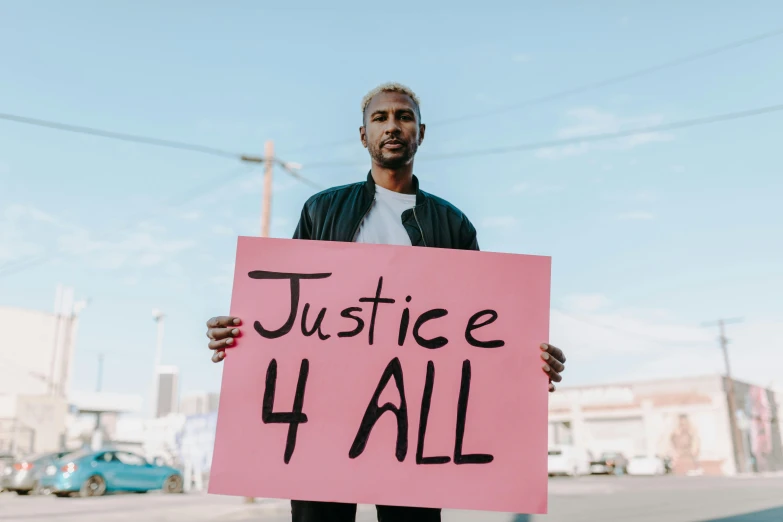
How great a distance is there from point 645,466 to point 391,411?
132ft

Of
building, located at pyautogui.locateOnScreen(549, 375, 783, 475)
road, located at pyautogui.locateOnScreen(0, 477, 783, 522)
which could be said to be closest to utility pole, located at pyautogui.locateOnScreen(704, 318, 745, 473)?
building, located at pyautogui.locateOnScreen(549, 375, 783, 475)

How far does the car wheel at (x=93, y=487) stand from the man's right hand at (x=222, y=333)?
53.7ft

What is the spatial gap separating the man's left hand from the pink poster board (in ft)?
0.10

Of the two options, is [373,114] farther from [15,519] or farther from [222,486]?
[15,519]

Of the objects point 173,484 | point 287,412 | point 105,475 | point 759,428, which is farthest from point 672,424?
point 287,412

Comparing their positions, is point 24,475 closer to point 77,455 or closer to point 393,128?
point 77,455

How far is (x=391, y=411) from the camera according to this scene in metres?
2.62

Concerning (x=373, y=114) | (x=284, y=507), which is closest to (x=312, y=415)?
(x=373, y=114)

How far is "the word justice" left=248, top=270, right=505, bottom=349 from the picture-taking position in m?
2.72

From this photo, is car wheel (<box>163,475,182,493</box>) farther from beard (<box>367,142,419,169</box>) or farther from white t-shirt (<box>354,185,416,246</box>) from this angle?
beard (<box>367,142,419,169</box>)

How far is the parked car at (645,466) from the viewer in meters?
38.5

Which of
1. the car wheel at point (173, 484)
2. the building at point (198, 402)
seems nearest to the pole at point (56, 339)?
the building at point (198, 402)

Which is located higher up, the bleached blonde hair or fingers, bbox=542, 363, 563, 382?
the bleached blonde hair

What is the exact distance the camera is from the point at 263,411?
2.62 meters
